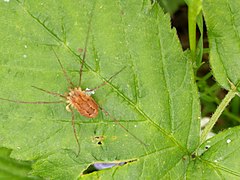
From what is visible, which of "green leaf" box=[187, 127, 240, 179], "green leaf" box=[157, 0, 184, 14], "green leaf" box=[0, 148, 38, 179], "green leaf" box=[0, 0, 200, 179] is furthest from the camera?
"green leaf" box=[157, 0, 184, 14]

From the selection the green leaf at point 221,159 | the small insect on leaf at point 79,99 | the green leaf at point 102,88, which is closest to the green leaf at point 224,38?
the green leaf at point 102,88

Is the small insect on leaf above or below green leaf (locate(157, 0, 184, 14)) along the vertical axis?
below

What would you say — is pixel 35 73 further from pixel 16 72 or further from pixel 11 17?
pixel 11 17

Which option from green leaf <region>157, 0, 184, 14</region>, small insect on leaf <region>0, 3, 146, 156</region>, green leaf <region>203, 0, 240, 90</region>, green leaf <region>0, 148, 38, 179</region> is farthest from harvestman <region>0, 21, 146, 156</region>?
green leaf <region>157, 0, 184, 14</region>

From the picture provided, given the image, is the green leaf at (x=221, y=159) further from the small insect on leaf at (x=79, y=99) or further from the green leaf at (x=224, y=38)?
the small insect on leaf at (x=79, y=99)

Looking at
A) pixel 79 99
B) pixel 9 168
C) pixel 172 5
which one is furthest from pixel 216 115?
pixel 9 168

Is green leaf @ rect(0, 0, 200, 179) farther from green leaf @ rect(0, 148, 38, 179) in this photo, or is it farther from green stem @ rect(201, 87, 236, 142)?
green leaf @ rect(0, 148, 38, 179)

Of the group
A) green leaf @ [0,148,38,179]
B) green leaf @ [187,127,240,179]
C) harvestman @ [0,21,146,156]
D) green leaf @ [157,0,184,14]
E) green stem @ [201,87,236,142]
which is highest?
green leaf @ [157,0,184,14]

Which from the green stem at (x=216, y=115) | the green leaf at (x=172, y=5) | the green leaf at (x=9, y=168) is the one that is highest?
the green leaf at (x=172, y=5)
